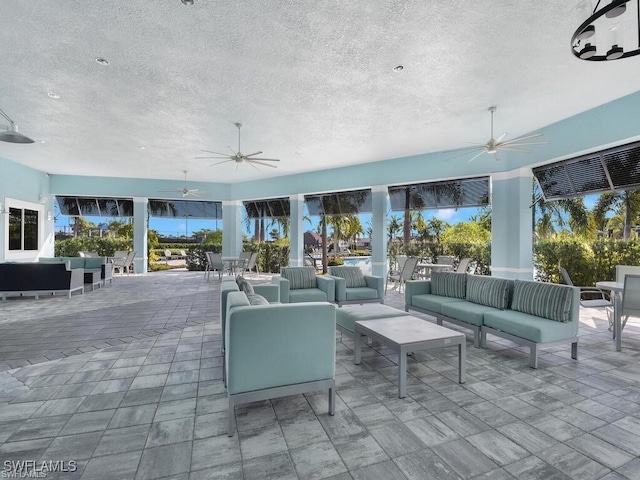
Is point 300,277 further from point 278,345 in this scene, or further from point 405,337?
point 278,345

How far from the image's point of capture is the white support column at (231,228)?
11633 mm

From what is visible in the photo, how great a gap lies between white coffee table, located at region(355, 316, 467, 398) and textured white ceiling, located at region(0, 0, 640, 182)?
9.80 feet

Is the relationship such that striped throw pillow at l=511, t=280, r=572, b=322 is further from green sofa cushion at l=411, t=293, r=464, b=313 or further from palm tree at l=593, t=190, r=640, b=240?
palm tree at l=593, t=190, r=640, b=240

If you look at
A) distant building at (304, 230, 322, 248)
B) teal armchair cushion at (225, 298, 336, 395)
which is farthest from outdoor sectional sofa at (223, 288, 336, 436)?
distant building at (304, 230, 322, 248)

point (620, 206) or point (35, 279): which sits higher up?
point (620, 206)

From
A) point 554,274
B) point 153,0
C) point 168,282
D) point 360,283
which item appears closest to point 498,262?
point 554,274

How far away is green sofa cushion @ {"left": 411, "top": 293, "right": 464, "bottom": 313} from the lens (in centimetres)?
452

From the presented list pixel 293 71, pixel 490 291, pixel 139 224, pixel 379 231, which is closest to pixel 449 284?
pixel 490 291

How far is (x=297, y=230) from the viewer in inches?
403

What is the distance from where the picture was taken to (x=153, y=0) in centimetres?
280

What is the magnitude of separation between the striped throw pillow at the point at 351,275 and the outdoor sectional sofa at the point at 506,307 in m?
1.06

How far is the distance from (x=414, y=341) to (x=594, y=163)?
561cm

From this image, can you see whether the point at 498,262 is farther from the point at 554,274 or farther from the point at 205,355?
the point at 205,355

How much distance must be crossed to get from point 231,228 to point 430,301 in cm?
860
